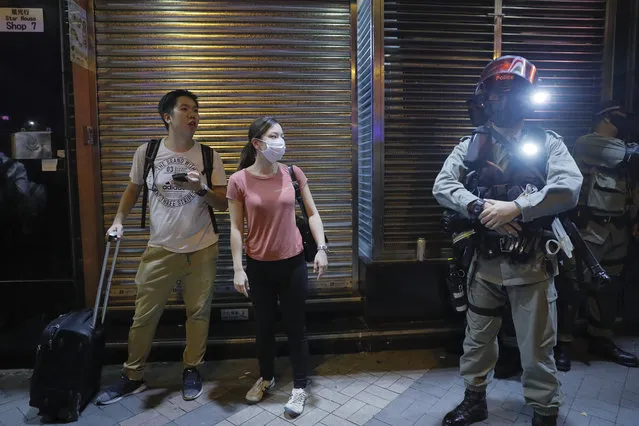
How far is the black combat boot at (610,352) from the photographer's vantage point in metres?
4.09

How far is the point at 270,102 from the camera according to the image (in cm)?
470

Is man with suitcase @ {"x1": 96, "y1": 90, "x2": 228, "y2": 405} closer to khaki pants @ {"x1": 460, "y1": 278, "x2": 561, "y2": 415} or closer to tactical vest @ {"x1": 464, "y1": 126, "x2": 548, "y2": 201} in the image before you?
tactical vest @ {"x1": 464, "y1": 126, "x2": 548, "y2": 201}

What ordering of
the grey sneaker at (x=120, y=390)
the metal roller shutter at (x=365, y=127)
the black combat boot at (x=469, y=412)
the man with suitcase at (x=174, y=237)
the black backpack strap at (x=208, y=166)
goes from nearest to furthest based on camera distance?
the black combat boot at (x=469, y=412) → the grey sneaker at (x=120, y=390) → the man with suitcase at (x=174, y=237) → the black backpack strap at (x=208, y=166) → the metal roller shutter at (x=365, y=127)

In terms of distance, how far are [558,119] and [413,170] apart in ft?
5.76

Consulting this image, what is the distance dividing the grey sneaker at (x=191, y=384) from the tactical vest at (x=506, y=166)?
286cm

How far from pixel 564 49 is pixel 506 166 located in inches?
97.0

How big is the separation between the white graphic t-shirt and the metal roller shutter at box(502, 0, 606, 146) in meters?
3.58

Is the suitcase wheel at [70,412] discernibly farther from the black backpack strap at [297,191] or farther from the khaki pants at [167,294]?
the black backpack strap at [297,191]

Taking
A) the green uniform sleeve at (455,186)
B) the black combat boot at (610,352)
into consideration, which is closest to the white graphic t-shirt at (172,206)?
the green uniform sleeve at (455,186)

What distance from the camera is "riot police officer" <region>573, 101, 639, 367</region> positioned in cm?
405

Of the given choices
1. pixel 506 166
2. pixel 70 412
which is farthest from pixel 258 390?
pixel 506 166

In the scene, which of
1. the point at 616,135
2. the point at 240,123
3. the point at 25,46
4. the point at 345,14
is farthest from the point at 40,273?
the point at 616,135

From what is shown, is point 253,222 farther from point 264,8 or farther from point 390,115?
point 264,8

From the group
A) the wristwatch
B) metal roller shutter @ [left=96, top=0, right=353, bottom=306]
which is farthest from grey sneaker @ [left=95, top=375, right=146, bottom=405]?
the wristwatch
